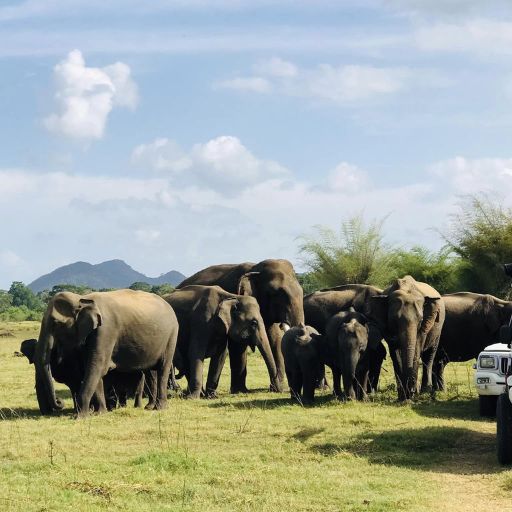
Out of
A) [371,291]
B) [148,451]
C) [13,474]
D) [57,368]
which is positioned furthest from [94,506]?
[371,291]

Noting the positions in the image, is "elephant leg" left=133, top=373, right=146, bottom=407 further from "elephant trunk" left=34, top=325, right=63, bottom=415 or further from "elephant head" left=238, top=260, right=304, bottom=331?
"elephant head" left=238, top=260, right=304, bottom=331

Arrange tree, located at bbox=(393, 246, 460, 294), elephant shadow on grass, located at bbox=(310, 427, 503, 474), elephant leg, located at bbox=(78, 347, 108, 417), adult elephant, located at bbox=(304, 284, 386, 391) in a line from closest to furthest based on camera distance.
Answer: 1. elephant shadow on grass, located at bbox=(310, 427, 503, 474)
2. elephant leg, located at bbox=(78, 347, 108, 417)
3. adult elephant, located at bbox=(304, 284, 386, 391)
4. tree, located at bbox=(393, 246, 460, 294)

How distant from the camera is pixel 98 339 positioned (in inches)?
637

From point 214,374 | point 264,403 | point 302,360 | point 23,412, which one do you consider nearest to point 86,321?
point 23,412

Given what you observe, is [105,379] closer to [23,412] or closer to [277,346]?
[23,412]

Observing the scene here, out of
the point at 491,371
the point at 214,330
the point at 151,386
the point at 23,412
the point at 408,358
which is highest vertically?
the point at 214,330

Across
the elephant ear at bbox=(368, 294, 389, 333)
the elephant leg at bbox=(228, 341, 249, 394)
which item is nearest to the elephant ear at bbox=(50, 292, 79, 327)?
the elephant leg at bbox=(228, 341, 249, 394)

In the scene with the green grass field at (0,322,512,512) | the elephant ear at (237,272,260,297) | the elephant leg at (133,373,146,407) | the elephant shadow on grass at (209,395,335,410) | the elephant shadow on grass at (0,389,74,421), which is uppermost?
the elephant ear at (237,272,260,297)

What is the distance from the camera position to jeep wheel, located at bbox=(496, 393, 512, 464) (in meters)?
11.2

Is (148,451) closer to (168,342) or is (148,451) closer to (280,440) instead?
(280,440)

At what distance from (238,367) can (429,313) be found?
13.4 ft

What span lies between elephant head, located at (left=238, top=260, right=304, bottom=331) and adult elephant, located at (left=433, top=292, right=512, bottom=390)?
10.2 feet

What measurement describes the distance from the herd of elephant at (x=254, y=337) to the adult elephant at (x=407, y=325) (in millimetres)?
22

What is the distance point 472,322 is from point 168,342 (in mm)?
6563
